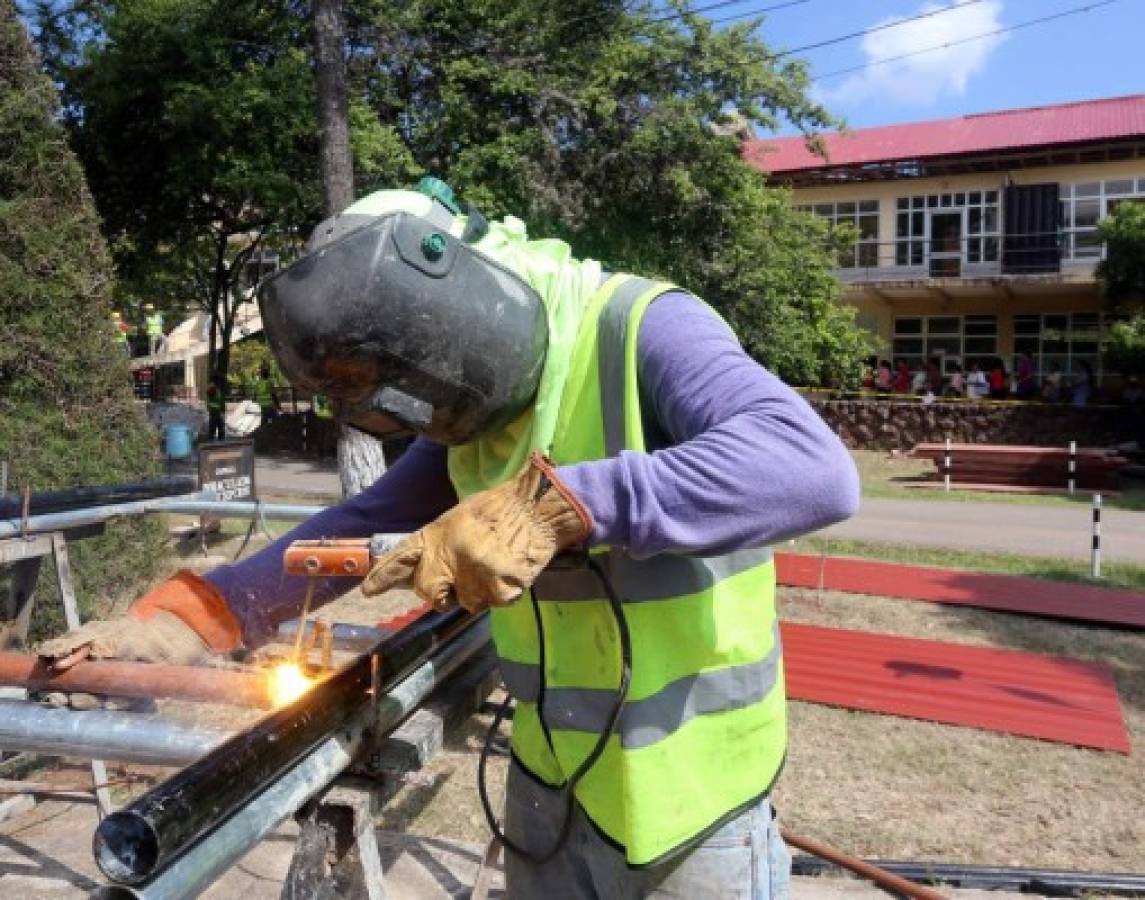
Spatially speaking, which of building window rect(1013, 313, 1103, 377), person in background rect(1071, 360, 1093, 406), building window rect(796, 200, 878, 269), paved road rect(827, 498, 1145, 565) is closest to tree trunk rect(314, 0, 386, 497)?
paved road rect(827, 498, 1145, 565)

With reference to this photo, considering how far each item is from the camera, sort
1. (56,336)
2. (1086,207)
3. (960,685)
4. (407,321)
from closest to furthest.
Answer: (407,321), (960,685), (56,336), (1086,207)

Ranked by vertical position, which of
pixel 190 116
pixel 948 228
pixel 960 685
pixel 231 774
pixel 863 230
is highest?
pixel 190 116

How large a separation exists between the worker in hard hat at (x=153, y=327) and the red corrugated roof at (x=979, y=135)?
18.2 m

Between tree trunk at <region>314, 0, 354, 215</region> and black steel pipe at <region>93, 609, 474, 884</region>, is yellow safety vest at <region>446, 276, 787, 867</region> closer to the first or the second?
black steel pipe at <region>93, 609, 474, 884</region>

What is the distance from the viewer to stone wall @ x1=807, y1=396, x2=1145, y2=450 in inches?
781

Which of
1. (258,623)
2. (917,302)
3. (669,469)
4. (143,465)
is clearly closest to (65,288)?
(143,465)

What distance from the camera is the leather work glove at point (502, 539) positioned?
1.27 metres

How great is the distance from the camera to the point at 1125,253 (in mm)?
18188

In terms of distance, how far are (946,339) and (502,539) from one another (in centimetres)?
2944

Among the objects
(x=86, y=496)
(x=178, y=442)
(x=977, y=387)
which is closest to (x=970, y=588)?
(x=86, y=496)

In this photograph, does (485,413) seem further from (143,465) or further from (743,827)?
(143,465)

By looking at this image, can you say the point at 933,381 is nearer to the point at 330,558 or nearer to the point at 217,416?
the point at 217,416

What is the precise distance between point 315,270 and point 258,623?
950mm

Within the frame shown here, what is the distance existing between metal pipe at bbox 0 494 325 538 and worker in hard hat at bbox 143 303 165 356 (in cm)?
2488
